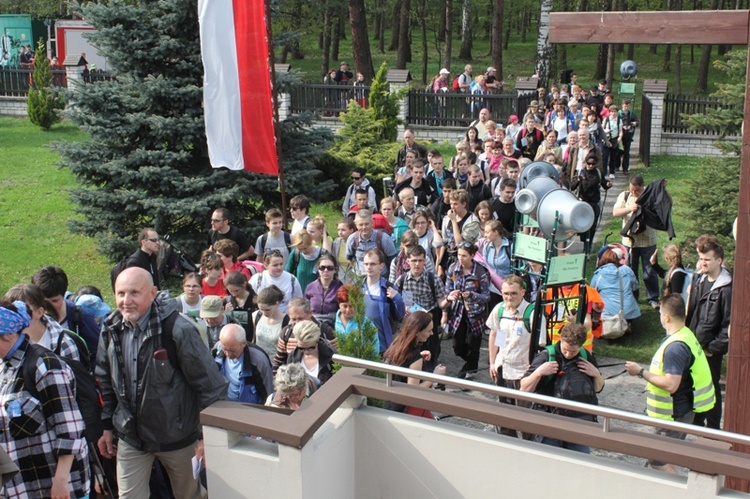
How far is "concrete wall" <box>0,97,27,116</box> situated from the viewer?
26.2 m

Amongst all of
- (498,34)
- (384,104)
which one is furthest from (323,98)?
(498,34)

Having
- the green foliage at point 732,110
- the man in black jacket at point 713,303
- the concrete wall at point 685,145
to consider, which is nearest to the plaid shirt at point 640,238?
the green foliage at point 732,110

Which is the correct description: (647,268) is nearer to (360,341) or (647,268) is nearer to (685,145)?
(360,341)

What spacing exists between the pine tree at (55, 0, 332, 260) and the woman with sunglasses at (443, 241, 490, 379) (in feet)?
15.4

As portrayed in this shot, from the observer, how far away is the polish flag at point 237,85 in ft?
32.7

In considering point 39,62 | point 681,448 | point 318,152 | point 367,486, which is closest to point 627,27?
point 681,448

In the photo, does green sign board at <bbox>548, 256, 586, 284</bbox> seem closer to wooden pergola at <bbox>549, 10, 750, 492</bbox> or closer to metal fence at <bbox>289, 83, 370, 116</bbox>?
wooden pergola at <bbox>549, 10, 750, 492</bbox>

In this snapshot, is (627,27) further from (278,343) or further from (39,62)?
(39,62)

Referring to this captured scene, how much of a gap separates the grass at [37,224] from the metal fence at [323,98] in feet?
22.8

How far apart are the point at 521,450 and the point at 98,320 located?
3657 mm

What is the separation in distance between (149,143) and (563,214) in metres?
7.00

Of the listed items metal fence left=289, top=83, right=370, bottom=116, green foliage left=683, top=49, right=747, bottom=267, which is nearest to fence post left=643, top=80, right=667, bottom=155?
metal fence left=289, top=83, right=370, bottom=116

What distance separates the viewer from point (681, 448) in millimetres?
3809

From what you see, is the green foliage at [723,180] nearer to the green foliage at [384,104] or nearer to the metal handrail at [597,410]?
the metal handrail at [597,410]
